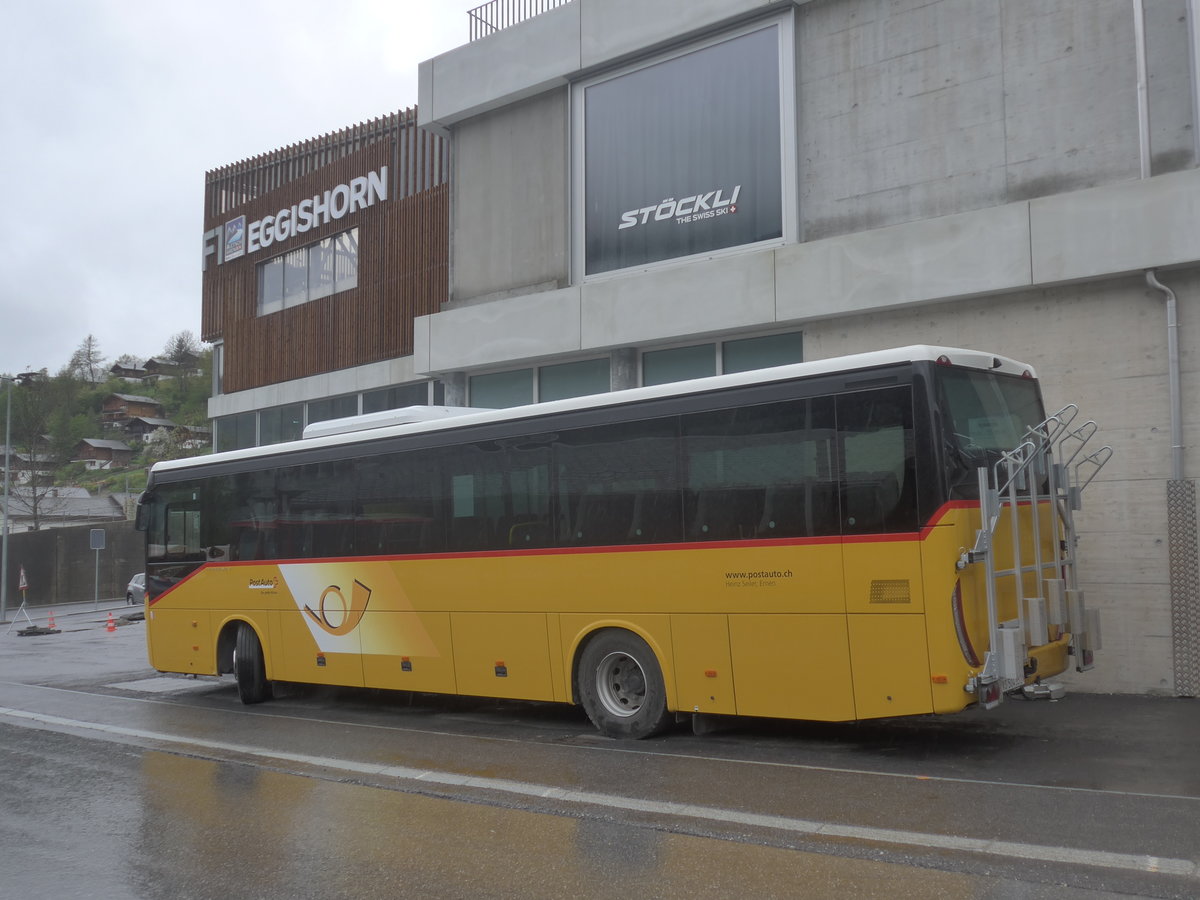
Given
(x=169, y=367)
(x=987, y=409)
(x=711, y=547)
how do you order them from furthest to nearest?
(x=169, y=367) → (x=711, y=547) → (x=987, y=409)

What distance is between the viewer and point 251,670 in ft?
45.6

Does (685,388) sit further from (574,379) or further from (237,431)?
(237,431)

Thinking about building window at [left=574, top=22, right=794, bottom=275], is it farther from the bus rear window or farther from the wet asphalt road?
the wet asphalt road

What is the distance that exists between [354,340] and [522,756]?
17491 millimetres

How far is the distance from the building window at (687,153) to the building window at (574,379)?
1588 millimetres

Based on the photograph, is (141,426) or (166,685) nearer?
(166,685)

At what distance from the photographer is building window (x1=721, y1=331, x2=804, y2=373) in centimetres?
1571

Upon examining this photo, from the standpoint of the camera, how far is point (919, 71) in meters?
14.6

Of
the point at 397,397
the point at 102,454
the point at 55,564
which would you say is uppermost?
the point at 102,454

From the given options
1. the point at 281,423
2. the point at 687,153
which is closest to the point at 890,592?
the point at 687,153

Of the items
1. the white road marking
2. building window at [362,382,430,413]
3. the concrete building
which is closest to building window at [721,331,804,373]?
the concrete building

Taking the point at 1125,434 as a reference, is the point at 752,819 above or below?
below

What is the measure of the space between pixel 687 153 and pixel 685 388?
8.54m

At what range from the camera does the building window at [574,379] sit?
18156 mm
